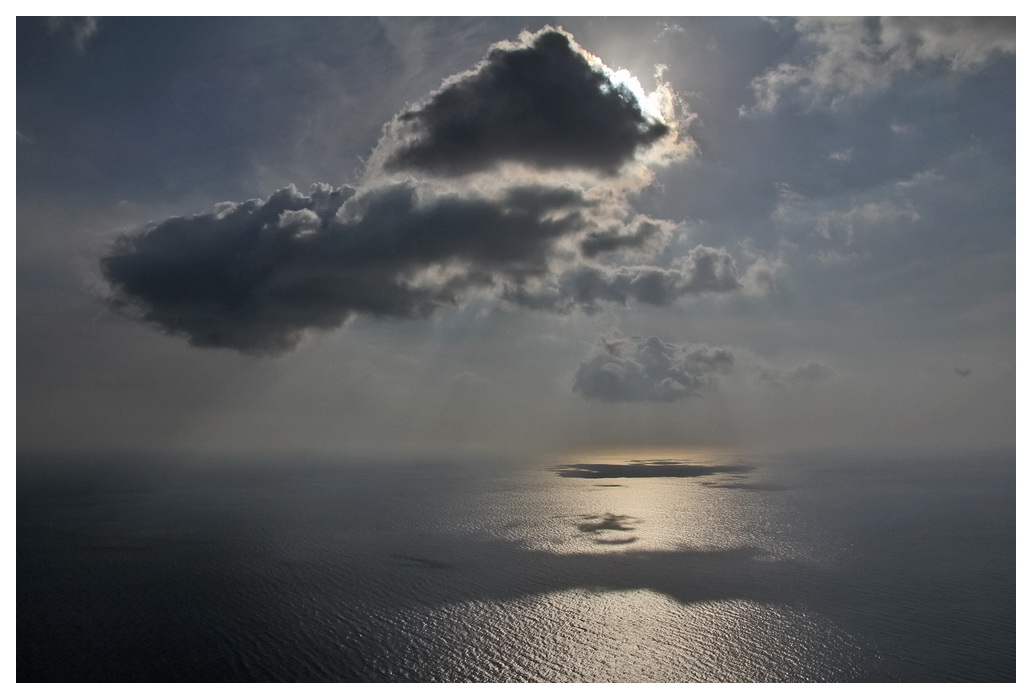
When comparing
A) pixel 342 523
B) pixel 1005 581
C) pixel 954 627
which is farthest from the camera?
Result: pixel 342 523

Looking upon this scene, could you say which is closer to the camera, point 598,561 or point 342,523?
point 598,561

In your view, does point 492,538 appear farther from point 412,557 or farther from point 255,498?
point 255,498

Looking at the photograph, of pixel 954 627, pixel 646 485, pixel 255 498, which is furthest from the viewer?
pixel 646 485

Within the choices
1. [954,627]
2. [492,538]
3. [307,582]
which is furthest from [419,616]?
[954,627]

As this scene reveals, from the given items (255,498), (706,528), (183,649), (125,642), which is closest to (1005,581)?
(706,528)

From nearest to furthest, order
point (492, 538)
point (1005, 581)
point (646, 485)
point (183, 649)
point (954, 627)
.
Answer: point (183, 649), point (954, 627), point (1005, 581), point (492, 538), point (646, 485)

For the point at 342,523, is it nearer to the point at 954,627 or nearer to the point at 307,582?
the point at 307,582
